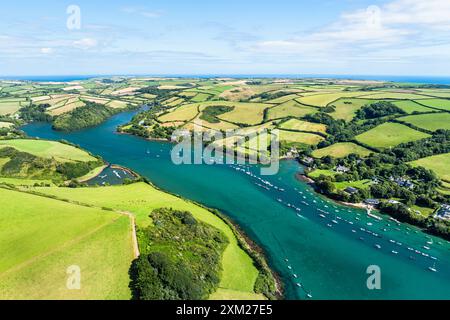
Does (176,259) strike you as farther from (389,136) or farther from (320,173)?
(389,136)

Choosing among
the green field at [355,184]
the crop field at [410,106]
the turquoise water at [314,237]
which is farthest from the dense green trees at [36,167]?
the crop field at [410,106]

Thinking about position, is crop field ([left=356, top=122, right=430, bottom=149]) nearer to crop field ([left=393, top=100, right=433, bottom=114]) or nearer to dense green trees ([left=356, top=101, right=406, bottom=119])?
dense green trees ([left=356, top=101, right=406, bottom=119])

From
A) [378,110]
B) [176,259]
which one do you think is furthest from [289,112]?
[176,259]

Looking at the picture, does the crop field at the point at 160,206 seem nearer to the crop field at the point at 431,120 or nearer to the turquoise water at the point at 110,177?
the turquoise water at the point at 110,177

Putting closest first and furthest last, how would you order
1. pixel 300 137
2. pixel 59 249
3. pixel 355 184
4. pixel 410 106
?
pixel 59 249
pixel 355 184
pixel 300 137
pixel 410 106

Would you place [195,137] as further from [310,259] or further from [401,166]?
[310,259]

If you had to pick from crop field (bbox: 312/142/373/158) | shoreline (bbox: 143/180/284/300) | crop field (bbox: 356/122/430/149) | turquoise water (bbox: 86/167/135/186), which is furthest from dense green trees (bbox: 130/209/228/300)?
crop field (bbox: 356/122/430/149)

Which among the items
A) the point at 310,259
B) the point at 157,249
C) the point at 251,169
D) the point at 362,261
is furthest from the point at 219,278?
the point at 251,169
